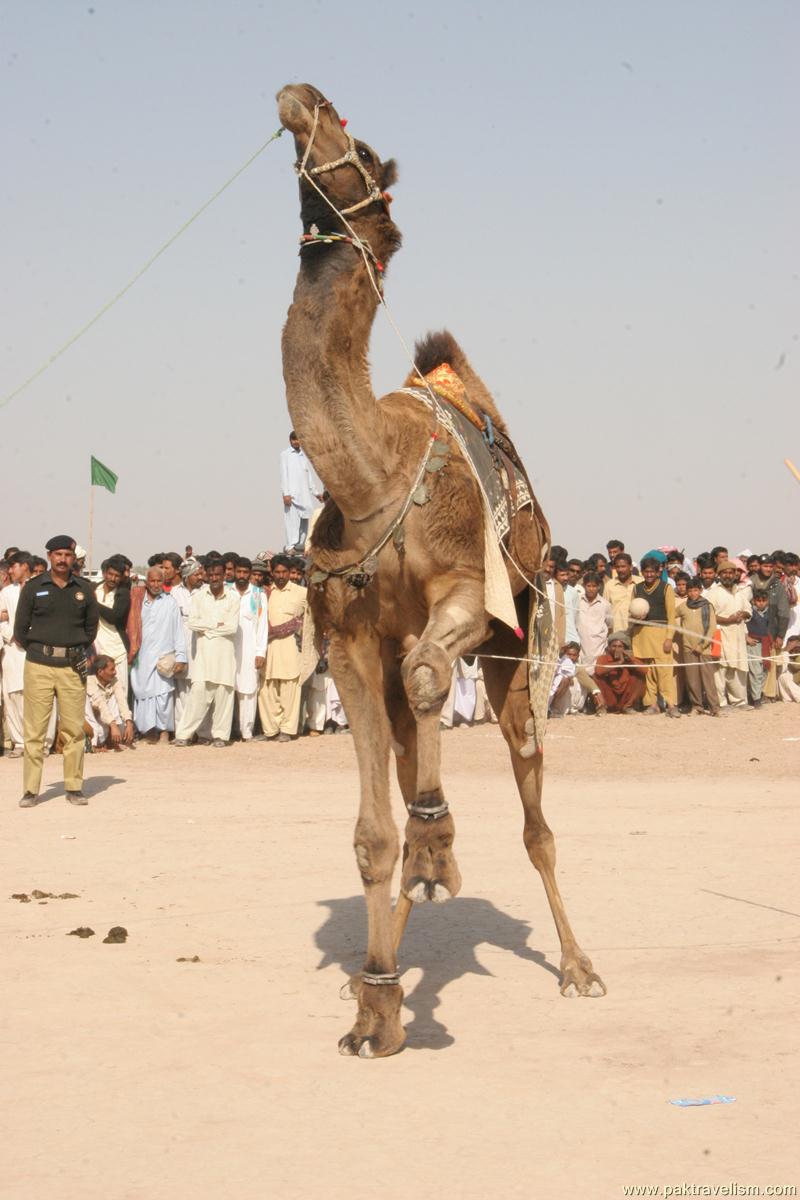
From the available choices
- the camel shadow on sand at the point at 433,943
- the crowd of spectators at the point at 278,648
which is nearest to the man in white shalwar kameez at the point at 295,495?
the crowd of spectators at the point at 278,648

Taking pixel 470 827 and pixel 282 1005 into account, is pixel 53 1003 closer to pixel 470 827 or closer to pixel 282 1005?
pixel 282 1005

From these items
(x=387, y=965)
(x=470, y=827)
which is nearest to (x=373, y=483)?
(x=387, y=965)

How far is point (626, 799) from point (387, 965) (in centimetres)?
764

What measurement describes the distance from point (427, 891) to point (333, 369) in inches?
78.6

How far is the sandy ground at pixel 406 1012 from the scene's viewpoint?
15.2 feet

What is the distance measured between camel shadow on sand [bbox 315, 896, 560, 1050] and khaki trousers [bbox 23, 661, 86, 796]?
477cm

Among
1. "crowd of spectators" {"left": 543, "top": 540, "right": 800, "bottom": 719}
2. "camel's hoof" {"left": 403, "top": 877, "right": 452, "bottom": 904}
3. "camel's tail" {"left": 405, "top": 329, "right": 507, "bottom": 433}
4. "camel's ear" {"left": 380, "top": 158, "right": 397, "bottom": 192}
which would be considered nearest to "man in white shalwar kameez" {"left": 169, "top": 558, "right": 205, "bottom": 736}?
"crowd of spectators" {"left": 543, "top": 540, "right": 800, "bottom": 719}

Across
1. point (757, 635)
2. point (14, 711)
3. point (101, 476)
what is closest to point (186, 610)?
point (14, 711)

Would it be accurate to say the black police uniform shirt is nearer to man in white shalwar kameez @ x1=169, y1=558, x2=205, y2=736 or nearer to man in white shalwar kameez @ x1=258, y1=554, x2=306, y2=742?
man in white shalwar kameez @ x1=169, y1=558, x2=205, y2=736

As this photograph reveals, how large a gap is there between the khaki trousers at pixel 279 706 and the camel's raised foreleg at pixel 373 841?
39.2 ft

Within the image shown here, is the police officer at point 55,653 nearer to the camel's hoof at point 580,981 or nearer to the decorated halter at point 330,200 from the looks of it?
the camel's hoof at point 580,981

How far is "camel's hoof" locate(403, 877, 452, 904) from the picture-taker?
528 cm

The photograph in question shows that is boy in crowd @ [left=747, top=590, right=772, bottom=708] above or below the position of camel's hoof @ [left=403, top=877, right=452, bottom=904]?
above

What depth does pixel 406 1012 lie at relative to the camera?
21.7 ft
